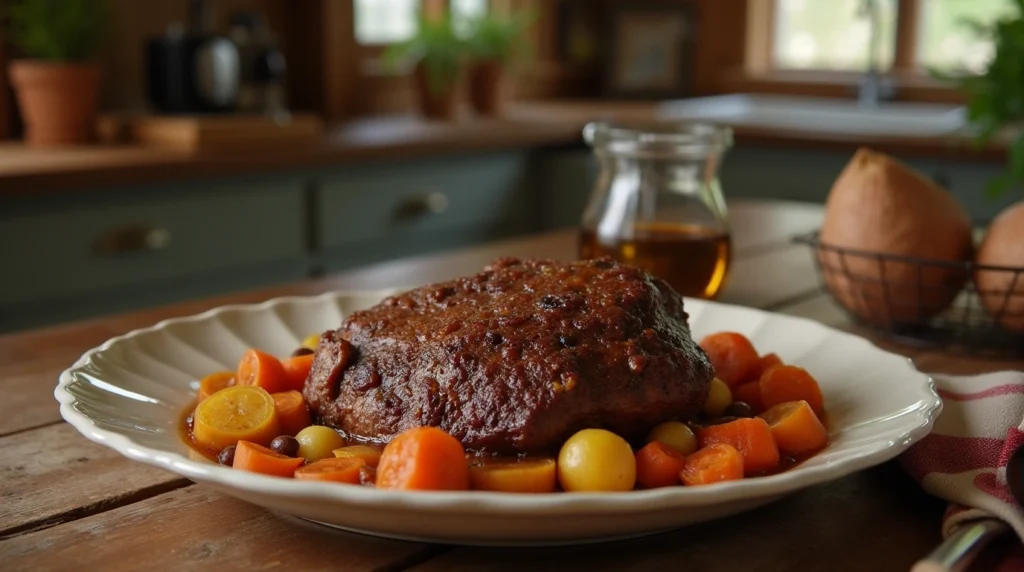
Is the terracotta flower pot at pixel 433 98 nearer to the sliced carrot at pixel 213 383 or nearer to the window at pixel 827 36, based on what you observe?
the window at pixel 827 36

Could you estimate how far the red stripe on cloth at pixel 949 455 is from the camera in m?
0.81

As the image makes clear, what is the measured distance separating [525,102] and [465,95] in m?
0.57

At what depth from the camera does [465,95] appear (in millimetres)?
3953

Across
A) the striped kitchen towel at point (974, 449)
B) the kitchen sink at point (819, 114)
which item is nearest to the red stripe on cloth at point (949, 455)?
the striped kitchen towel at point (974, 449)

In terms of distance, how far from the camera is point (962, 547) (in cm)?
68

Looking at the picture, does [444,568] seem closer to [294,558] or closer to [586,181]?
[294,558]

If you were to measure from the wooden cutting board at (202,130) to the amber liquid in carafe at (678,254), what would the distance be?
61.6 inches

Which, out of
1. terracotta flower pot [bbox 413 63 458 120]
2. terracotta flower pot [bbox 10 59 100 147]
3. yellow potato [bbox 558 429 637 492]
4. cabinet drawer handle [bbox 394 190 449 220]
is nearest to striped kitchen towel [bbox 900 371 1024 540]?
yellow potato [bbox 558 429 637 492]

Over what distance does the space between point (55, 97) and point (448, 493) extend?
2403 millimetres

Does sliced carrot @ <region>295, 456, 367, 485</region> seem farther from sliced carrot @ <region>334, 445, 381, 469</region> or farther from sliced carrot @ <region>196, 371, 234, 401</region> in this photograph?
sliced carrot @ <region>196, 371, 234, 401</region>

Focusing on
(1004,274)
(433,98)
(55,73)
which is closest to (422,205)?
(433,98)

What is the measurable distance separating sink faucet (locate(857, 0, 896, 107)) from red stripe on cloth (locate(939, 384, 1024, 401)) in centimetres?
323

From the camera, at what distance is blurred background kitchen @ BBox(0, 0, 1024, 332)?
2420 millimetres

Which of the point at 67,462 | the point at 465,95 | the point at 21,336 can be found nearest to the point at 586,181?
the point at 465,95
